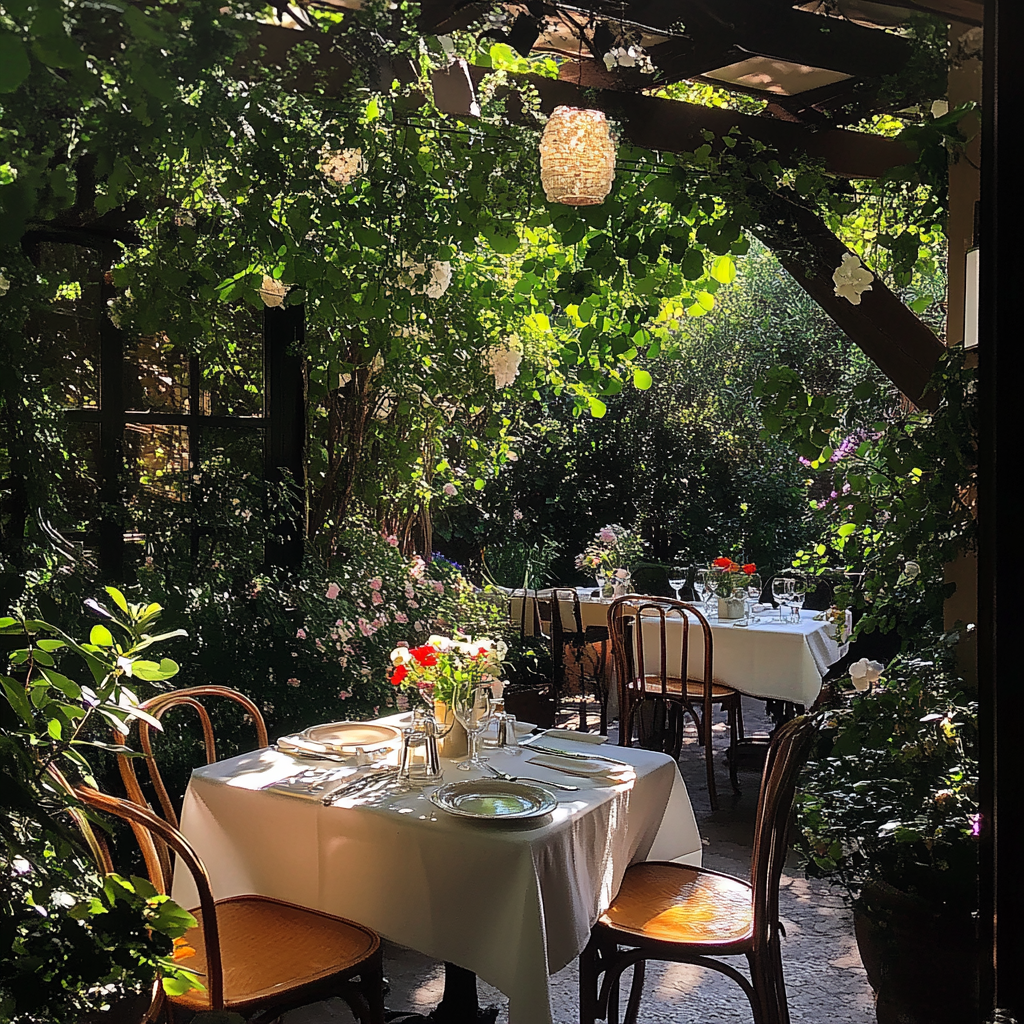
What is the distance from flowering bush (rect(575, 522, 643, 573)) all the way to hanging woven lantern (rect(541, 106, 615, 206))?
3.69 metres

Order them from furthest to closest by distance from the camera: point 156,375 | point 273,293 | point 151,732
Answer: point 273,293, point 156,375, point 151,732

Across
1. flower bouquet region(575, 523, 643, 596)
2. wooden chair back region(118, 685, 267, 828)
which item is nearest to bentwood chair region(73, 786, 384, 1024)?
wooden chair back region(118, 685, 267, 828)

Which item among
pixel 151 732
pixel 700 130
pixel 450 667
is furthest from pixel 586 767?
pixel 700 130

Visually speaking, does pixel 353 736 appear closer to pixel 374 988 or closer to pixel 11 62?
pixel 374 988

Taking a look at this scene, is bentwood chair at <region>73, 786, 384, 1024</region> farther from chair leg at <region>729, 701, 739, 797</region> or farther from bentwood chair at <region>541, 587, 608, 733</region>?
bentwood chair at <region>541, 587, 608, 733</region>

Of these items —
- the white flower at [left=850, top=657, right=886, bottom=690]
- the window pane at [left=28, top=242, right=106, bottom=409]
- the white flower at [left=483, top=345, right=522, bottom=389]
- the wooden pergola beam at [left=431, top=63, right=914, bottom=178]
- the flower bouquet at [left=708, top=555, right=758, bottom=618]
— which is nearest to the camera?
the window pane at [left=28, top=242, right=106, bottom=409]

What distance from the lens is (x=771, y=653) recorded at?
458 cm

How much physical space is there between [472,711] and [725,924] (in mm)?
740

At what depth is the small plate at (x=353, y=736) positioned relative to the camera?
2.52 meters

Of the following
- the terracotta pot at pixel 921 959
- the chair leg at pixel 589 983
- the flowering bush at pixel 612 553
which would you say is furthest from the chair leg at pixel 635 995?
the flowering bush at pixel 612 553

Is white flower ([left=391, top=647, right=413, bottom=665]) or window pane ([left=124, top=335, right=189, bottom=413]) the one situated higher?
window pane ([left=124, top=335, right=189, bottom=413])

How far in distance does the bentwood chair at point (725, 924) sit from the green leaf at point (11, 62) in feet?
5.65

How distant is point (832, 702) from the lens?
236 cm

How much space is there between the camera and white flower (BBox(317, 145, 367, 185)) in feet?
6.79
